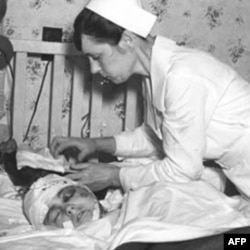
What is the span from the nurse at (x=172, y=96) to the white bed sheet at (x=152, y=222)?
10 centimetres

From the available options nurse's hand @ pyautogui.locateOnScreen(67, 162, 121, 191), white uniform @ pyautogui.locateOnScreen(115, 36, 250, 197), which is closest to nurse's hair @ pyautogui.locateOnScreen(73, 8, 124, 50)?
white uniform @ pyautogui.locateOnScreen(115, 36, 250, 197)

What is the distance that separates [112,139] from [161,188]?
0.48 m

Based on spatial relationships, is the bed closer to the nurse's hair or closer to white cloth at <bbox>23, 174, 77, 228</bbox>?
white cloth at <bbox>23, 174, 77, 228</bbox>

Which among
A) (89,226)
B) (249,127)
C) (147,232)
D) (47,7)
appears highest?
(47,7)

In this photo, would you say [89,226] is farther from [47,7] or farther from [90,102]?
[47,7]

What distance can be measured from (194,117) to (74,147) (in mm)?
510

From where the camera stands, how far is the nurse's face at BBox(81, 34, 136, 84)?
164cm

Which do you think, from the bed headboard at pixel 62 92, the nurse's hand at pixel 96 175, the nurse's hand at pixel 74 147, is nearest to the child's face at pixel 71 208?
the nurse's hand at pixel 96 175

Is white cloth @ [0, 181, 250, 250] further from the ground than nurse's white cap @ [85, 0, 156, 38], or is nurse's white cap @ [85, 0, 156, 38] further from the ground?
nurse's white cap @ [85, 0, 156, 38]

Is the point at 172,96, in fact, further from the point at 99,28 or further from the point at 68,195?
the point at 68,195

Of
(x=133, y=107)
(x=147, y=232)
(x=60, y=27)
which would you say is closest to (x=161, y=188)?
(x=147, y=232)

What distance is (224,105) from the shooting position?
1622 millimetres

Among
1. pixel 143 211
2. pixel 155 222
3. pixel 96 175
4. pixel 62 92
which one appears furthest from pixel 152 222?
pixel 62 92

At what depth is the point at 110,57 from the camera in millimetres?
1655
